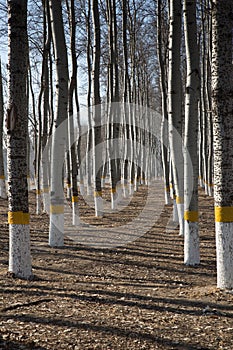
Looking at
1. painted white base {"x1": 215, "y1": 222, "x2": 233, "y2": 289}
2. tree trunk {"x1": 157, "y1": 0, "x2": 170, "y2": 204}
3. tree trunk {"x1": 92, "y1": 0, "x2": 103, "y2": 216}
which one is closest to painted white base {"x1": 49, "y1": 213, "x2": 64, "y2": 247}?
painted white base {"x1": 215, "y1": 222, "x2": 233, "y2": 289}

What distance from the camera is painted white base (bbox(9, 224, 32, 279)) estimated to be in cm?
638

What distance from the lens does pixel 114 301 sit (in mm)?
5484

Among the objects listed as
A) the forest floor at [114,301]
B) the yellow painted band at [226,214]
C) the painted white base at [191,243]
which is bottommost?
the forest floor at [114,301]

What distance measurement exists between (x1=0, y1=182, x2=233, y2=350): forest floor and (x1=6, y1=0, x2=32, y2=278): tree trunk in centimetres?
58

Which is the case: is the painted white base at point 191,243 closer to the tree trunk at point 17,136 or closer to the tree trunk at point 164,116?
the tree trunk at point 17,136

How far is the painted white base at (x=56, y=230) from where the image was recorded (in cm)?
933

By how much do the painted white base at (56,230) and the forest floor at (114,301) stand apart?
0.69 feet

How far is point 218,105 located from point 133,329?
2.93 metres

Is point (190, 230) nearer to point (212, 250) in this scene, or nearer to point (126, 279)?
point (126, 279)

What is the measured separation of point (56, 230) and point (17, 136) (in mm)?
3451

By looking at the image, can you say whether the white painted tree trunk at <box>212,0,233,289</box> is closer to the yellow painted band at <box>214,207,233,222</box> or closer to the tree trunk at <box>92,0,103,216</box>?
the yellow painted band at <box>214,207,233,222</box>

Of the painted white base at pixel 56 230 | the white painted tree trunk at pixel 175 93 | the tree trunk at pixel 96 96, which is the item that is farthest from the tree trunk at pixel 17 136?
the tree trunk at pixel 96 96

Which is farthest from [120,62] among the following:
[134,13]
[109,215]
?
[109,215]

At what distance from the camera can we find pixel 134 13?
805 inches
